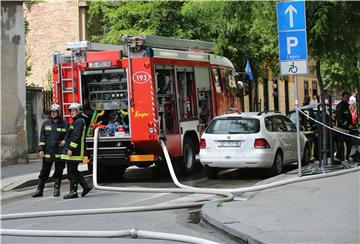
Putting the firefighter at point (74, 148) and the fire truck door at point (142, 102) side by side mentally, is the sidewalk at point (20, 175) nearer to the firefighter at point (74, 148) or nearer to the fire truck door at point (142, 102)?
the firefighter at point (74, 148)

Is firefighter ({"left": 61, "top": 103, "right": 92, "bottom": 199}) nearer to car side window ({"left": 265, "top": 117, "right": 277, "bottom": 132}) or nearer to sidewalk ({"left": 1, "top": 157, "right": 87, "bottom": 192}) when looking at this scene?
sidewalk ({"left": 1, "top": 157, "right": 87, "bottom": 192})

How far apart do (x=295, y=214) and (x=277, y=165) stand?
572 cm

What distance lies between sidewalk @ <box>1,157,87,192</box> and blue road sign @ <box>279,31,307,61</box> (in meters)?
6.56

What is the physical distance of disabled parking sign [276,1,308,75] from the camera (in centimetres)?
1174

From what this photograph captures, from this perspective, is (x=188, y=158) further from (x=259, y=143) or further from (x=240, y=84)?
(x=240, y=84)

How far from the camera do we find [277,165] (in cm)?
1388

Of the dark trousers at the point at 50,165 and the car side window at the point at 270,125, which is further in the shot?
the car side window at the point at 270,125

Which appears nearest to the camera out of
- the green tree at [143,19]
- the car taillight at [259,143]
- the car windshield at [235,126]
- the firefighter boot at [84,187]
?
the firefighter boot at [84,187]

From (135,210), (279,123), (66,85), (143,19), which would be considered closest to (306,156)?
(279,123)

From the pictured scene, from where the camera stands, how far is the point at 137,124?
1304cm

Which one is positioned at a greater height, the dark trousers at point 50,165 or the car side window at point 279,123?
the car side window at point 279,123

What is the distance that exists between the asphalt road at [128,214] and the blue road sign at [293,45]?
2.92 meters

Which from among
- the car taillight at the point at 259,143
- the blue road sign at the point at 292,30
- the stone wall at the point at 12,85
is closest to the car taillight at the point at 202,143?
the car taillight at the point at 259,143

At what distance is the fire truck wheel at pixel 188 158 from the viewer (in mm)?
14445
